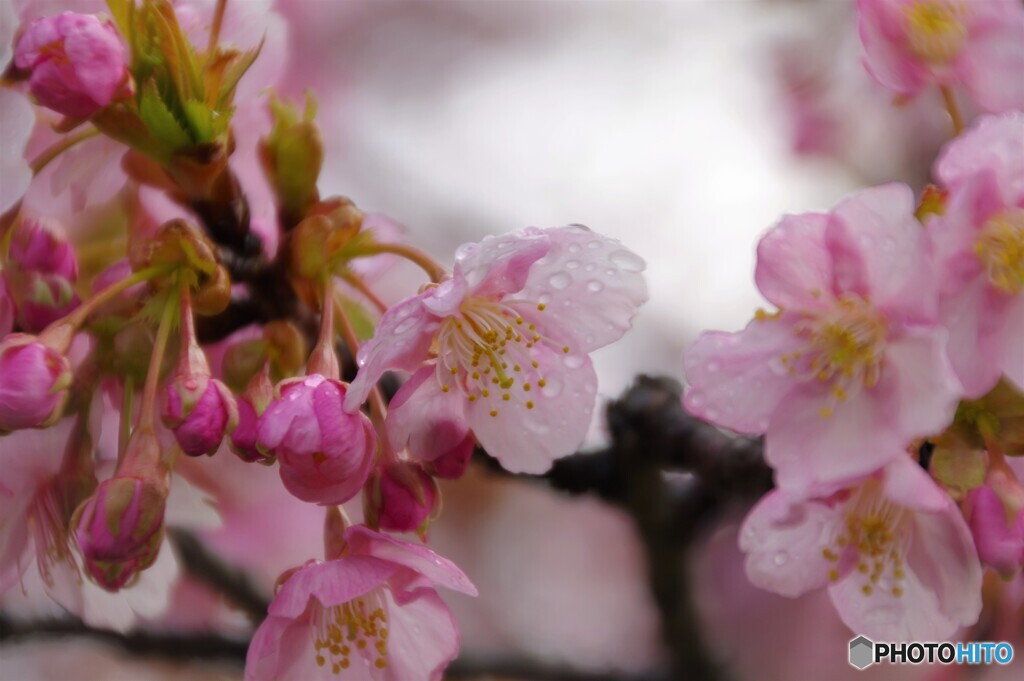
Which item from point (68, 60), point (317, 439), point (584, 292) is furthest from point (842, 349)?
point (68, 60)

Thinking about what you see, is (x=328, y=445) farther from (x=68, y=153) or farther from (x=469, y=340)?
(x=68, y=153)

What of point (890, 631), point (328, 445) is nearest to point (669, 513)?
point (890, 631)

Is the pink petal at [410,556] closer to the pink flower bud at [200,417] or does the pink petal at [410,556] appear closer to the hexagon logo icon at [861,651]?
the pink flower bud at [200,417]

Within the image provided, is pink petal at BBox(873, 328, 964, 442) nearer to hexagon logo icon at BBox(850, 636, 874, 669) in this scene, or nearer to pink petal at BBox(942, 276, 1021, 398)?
pink petal at BBox(942, 276, 1021, 398)

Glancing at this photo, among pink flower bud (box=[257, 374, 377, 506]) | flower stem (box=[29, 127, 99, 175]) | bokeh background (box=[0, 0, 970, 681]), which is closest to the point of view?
pink flower bud (box=[257, 374, 377, 506])

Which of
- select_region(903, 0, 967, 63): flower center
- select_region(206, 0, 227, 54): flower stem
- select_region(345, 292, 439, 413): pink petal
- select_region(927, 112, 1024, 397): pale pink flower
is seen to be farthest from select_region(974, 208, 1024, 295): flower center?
select_region(206, 0, 227, 54): flower stem

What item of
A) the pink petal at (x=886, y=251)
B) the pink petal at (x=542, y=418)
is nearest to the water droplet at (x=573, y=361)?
the pink petal at (x=542, y=418)

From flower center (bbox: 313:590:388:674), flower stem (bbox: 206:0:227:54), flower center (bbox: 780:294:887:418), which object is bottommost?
flower center (bbox: 313:590:388:674)
